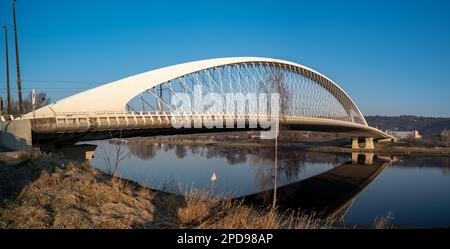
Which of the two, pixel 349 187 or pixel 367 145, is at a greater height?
pixel 349 187

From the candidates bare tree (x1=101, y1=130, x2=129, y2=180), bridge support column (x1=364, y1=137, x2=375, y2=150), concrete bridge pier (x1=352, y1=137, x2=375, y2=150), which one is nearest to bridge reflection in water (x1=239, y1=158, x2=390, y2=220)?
bare tree (x1=101, y1=130, x2=129, y2=180)

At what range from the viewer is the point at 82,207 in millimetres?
6598

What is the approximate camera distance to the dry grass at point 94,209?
220 inches

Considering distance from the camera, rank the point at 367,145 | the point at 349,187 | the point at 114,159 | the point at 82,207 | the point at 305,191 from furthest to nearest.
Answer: the point at 367,145
the point at 114,159
the point at 349,187
the point at 305,191
the point at 82,207

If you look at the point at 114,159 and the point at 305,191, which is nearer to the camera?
the point at 305,191

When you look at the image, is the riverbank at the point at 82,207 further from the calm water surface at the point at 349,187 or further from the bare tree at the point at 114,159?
the calm water surface at the point at 349,187

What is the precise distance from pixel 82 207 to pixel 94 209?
0.77 ft

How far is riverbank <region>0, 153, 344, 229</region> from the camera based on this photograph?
5637mm

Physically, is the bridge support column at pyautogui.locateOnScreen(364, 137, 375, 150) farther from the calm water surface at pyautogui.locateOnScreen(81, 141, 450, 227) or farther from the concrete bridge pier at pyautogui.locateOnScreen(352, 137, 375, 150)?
the calm water surface at pyautogui.locateOnScreen(81, 141, 450, 227)

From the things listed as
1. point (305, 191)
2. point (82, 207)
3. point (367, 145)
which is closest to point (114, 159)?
point (305, 191)

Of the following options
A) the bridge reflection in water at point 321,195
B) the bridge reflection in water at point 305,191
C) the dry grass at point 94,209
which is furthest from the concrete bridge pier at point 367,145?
the dry grass at point 94,209

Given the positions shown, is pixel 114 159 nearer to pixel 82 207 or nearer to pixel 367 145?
pixel 82 207
